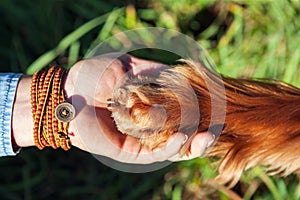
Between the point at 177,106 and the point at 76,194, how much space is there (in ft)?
2.19

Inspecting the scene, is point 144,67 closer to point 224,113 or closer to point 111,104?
point 111,104

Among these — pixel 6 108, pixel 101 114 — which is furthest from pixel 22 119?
pixel 101 114

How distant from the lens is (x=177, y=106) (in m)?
1.05

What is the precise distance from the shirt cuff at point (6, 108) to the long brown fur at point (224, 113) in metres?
0.26

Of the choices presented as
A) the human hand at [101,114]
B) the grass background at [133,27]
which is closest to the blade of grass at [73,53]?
the grass background at [133,27]

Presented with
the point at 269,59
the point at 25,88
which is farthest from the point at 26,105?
the point at 269,59

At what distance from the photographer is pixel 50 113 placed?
3.94 feet

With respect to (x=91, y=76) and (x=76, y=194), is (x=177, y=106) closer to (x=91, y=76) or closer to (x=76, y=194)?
(x=91, y=76)

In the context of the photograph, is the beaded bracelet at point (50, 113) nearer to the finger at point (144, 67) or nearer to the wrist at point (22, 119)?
the wrist at point (22, 119)

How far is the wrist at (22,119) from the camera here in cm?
126

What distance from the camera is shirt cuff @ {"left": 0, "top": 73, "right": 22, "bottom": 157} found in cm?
126

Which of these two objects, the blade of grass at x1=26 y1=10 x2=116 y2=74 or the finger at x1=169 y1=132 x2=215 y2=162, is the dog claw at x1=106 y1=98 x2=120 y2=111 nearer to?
the finger at x1=169 y1=132 x2=215 y2=162

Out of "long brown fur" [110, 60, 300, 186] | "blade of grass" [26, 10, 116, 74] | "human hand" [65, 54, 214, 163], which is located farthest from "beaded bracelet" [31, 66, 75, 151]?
"blade of grass" [26, 10, 116, 74]

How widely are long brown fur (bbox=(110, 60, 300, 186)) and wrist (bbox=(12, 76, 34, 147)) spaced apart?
0.23 meters
